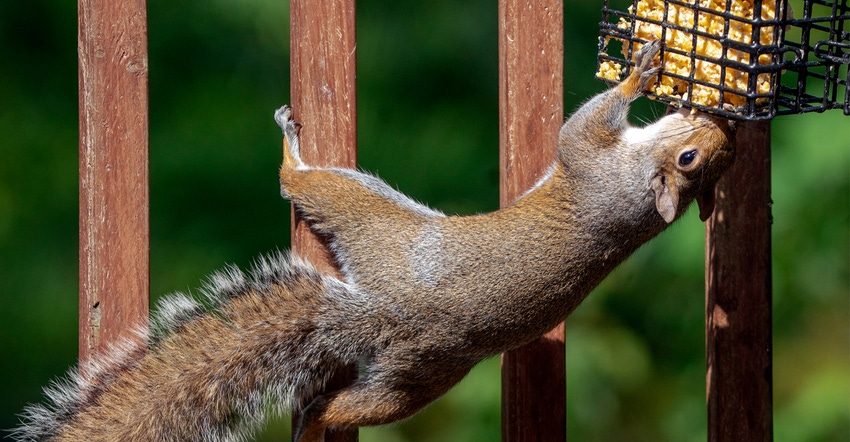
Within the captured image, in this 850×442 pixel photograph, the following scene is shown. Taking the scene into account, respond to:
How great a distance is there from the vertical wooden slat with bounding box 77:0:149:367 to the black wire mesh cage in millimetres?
737

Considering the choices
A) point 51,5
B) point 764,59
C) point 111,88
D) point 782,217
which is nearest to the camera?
point 764,59

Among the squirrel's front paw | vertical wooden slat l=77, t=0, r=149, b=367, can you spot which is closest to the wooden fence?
vertical wooden slat l=77, t=0, r=149, b=367

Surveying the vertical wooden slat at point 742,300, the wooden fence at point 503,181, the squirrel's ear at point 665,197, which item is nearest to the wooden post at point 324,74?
the wooden fence at point 503,181

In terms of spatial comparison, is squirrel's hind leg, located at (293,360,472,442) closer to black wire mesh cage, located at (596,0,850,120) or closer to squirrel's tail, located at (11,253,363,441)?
squirrel's tail, located at (11,253,363,441)

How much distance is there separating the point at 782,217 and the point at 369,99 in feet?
3.71

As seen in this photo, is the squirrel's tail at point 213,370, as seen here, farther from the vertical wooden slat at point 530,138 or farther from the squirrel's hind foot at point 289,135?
the vertical wooden slat at point 530,138

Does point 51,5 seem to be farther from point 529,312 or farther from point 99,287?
point 529,312

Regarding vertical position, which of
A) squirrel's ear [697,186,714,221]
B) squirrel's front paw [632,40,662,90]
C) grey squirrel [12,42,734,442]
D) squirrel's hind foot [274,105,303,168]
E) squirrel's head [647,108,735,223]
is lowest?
grey squirrel [12,42,734,442]

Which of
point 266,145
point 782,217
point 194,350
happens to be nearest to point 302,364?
point 194,350

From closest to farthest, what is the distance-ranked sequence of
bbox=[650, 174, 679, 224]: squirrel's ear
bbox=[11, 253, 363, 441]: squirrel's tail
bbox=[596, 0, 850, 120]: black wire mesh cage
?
1. bbox=[596, 0, 850, 120]: black wire mesh cage
2. bbox=[11, 253, 363, 441]: squirrel's tail
3. bbox=[650, 174, 679, 224]: squirrel's ear

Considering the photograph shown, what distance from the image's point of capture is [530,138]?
5.58 feet

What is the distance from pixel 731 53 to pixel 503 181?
1.36 feet

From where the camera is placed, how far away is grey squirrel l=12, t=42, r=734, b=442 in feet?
5.30

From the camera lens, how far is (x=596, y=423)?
9.00 feet
